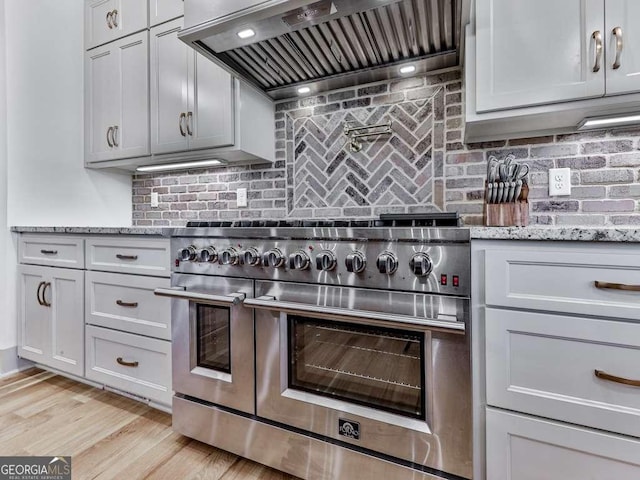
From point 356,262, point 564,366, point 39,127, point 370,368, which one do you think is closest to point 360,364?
point 370,368

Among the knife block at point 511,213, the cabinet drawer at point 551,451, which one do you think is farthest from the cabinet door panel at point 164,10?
the cabinet drawer at point 551,451

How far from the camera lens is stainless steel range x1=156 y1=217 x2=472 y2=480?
1.03m

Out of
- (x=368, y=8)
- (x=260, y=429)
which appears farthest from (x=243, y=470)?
(x=368, y=8)

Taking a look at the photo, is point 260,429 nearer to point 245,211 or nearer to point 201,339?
point 201,339

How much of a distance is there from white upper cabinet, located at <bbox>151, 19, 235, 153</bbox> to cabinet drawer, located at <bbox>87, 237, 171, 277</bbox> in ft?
2.21

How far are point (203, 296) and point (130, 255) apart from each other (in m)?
0.61

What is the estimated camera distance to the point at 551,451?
930mm

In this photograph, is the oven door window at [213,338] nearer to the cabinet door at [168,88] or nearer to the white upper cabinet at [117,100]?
the cabinet door at [168,88]

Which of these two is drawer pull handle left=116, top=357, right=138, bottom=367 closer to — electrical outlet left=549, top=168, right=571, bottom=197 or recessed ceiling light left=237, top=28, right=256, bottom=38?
recessed ceiling light left=237, top=28, right=256, bottom=38

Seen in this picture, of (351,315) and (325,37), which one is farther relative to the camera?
(325,37)

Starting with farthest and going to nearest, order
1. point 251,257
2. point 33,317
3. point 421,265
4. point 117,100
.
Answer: point 117,100
point 33,317
point 251,257
point 421,265

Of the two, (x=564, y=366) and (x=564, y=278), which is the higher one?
(x=564, y=278)

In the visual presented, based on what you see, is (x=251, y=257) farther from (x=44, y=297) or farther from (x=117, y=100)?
(x=117, y=100)

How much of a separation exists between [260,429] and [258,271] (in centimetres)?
64
